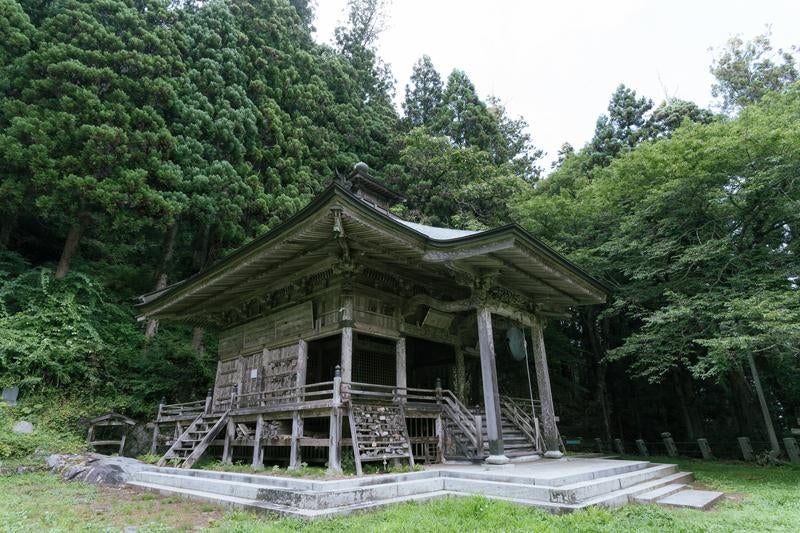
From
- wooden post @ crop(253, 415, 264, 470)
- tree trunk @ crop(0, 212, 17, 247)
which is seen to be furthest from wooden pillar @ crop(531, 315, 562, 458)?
tree trunk @ crop(0, 212, 17, 247)

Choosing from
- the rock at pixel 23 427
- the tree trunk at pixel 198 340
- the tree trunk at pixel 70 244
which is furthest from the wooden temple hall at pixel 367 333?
the tree trunk at pixel 198 340

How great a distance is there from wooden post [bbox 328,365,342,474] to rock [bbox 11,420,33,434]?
9.93m

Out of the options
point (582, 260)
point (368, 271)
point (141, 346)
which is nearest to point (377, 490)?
point (368, 271)

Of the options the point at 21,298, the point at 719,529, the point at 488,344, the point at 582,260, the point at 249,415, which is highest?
the point at 582,260

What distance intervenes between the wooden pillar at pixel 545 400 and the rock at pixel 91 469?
965cm

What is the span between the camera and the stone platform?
19.0 feet

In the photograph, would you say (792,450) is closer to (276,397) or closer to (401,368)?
(401,368)

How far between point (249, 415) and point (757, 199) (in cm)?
A: 1479

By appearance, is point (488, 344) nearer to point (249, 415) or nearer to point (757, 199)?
point (249, 415)

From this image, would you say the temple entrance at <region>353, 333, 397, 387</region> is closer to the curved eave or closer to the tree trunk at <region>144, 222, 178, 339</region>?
the curved eave

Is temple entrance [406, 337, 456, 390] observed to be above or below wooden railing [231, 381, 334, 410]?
above

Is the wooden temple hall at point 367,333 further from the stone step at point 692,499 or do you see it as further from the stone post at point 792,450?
the stone post at point 792,450

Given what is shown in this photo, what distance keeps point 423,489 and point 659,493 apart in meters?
3.99

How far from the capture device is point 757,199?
12320mm
